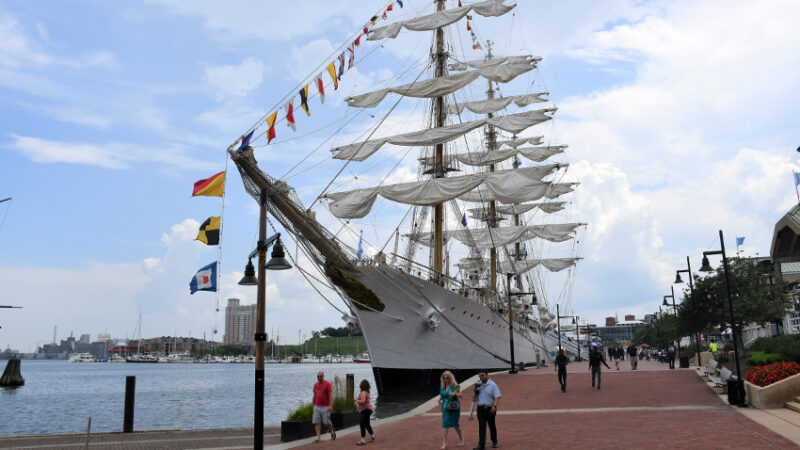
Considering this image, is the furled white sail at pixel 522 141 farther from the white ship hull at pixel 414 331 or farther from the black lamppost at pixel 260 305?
the black lamppost at pixel 260 305

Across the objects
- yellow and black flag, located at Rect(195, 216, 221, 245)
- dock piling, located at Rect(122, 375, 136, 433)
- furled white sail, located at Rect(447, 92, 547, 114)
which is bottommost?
dock piling, located at Rect(122, 375, 136, 433)

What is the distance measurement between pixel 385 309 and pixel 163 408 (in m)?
15.5

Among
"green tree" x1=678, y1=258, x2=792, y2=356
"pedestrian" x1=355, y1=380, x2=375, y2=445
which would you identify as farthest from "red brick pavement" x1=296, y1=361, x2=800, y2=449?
"green tree" x1=678, y1=258, x2=792, y2=356

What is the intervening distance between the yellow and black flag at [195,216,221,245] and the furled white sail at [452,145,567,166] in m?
30.1

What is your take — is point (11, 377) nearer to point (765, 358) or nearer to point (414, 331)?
point (414, 331)

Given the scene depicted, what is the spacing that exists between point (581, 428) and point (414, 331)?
53.5 ft

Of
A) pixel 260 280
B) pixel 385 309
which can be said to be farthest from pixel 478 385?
pixel 385 309

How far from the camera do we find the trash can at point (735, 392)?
14453mm

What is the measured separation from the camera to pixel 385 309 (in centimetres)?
2738

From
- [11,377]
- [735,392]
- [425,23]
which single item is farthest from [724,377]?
[11,377]

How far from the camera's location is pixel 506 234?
48.1 metres

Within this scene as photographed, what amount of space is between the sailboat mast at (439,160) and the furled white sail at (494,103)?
204 centimetres

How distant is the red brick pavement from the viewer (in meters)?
10.6

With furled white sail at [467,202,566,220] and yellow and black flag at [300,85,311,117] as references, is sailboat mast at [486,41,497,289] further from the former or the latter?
yellow and black flag at [300,85,311,117]
